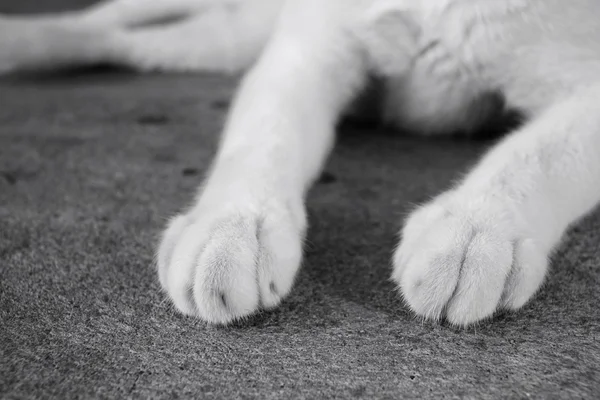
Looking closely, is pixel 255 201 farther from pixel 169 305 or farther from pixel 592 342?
pixel 592 342

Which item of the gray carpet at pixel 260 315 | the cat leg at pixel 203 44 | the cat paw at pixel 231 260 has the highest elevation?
the cat paw at pixel 231 260

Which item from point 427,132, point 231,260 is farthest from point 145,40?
point 231,260

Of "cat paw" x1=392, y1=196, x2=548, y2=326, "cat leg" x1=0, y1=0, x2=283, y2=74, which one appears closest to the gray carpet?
"cat paw" x1=392, y1=196, x2=548, y2=326

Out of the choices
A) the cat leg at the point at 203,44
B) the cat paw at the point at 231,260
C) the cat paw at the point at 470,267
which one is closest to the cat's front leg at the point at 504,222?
the cat paw at the point at 470,267

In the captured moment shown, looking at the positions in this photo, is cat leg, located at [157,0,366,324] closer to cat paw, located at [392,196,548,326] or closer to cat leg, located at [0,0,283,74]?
cat paw, located at [392,196,548,326]

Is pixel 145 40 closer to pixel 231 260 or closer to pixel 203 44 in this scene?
pixel 203 44

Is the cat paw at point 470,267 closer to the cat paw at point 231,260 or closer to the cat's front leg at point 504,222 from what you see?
the cat's front leg at point 504,222
